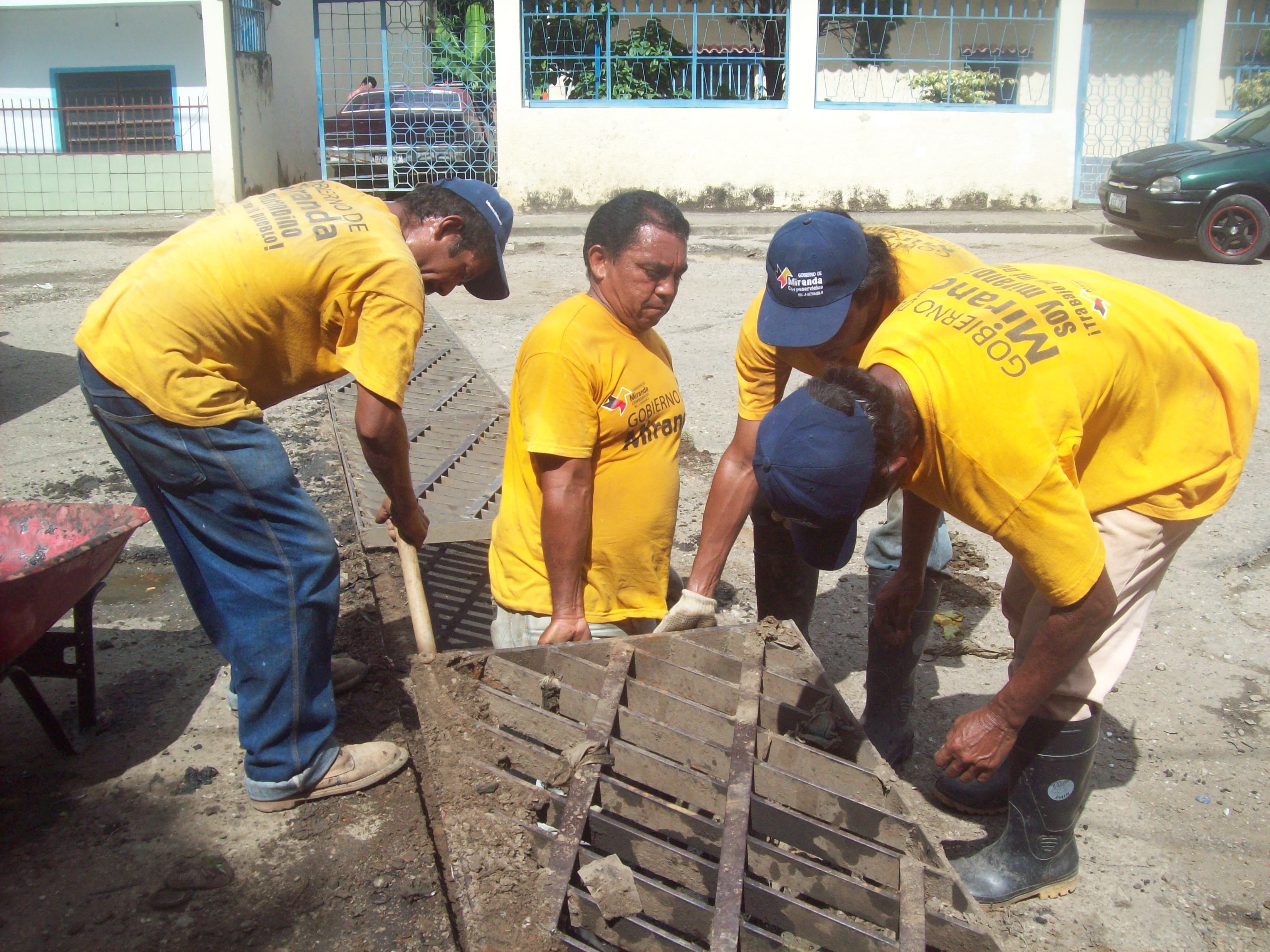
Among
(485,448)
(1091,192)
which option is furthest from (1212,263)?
(485,448)

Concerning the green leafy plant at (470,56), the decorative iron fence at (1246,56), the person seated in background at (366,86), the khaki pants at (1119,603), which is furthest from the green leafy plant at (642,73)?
the khaki pants at (1119,603)

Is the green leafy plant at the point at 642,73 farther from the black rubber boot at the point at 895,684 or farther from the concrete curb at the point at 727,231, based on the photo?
the black rubber boot at the point at 895,684

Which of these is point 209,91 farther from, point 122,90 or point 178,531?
point 178,531

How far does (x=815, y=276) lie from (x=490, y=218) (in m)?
0.92

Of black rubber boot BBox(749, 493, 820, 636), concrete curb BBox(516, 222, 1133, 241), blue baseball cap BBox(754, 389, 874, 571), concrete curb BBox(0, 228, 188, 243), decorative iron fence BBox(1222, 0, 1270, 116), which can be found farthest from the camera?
decorative iron fence BBox(1222, 0, 1270, 116)

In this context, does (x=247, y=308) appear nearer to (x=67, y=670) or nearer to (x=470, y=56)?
(x=67, y=670)

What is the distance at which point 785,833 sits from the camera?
2051 mm

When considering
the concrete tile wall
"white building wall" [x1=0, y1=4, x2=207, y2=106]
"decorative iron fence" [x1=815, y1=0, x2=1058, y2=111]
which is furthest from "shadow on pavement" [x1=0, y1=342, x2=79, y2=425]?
"decorative iron fence" [x1=815, y1=0, x2=1058, y2=111]

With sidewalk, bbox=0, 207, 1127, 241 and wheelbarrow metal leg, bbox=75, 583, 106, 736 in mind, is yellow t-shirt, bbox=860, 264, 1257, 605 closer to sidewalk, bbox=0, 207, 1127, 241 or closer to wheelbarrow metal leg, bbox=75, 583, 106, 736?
wheelbarrow metal leg, bbox=75, 583, 106, 736

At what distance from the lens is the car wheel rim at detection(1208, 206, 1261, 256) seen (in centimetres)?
1029

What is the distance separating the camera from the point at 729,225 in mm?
12508

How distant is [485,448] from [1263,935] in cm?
346

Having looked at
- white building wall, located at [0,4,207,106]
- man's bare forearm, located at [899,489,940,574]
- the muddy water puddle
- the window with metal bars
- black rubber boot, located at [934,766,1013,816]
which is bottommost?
black rubber boot, located at [934,766,1013,816]

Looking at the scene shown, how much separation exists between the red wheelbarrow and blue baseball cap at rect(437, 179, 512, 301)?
3.93ft
